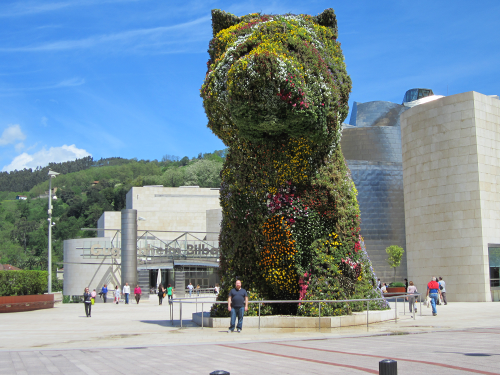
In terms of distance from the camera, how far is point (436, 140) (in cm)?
2848

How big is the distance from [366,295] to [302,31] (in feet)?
22.3

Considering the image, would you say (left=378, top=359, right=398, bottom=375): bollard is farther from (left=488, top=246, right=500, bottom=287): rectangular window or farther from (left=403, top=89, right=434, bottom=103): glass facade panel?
(left=403, top=89, right=434, bottom=103): glass facade panel

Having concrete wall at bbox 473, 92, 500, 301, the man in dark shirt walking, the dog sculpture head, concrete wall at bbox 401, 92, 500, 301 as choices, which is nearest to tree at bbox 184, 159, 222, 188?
concrete wall at bbox 401, 92, 500, 301

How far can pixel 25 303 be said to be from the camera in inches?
995

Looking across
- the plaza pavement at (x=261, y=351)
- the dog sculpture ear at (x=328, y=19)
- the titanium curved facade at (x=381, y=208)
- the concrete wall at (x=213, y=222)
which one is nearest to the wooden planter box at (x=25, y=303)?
the plaza pavement at (x=261, y=351)

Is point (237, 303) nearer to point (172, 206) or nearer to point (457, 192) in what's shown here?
point (457, 192)

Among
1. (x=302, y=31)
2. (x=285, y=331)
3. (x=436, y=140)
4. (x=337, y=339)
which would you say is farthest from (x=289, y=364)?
(x=436, y=140)

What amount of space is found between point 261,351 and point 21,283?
21.1m

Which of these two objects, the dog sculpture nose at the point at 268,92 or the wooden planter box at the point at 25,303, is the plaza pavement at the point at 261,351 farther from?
the wooden planter box at the point at 25,303

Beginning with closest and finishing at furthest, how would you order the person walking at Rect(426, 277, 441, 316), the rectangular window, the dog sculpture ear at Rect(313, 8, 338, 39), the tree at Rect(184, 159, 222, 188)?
the dog sculpture ear at Rect(313, 8, 338, 39), the person walking at Rect(426, 277, 441, 316), the rectangular window, the tree at Rect(184, 159, 222, 188)

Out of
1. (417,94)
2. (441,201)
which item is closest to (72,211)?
(417,94)

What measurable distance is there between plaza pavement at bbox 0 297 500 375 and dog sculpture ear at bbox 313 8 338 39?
24.4ft

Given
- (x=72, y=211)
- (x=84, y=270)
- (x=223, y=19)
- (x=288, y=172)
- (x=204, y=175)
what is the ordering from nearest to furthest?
1. (x=288, y=172)
2. (x=223, y=19)
3. (x=84, y=270)
4. (x=204, y=175)
5. (x=72, y=211)

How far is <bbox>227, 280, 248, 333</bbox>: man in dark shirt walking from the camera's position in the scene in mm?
11031
